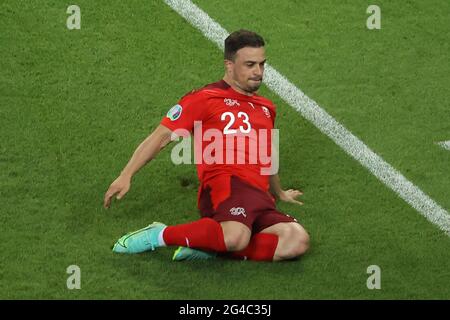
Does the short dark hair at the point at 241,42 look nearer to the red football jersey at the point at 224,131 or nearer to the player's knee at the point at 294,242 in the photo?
the red football jersey at the point at 224,131

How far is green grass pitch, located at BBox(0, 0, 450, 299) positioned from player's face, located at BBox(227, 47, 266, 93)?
746 mm

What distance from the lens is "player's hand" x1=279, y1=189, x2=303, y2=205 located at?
6.84 meters

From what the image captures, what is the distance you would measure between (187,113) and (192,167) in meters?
0.68

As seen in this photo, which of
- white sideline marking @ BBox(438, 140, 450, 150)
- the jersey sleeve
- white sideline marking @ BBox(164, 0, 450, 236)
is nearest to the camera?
the jersey sleeve

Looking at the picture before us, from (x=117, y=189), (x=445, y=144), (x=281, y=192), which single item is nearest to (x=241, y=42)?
(x=281, y=192)

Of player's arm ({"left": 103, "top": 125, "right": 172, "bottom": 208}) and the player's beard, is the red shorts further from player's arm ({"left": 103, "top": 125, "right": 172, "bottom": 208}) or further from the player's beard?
the player's beard

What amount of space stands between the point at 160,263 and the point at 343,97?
2057 millimetres

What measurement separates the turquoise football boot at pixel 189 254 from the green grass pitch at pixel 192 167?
0.04 metres

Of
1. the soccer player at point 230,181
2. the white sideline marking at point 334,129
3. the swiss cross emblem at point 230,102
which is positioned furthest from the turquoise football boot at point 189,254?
the white sideline marking at point 334,129

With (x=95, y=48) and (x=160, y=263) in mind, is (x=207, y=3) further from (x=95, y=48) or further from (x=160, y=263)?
(x=160, y=263)

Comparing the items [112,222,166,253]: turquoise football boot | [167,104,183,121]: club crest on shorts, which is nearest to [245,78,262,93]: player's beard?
[167,104,183,121]: club crest on shorts

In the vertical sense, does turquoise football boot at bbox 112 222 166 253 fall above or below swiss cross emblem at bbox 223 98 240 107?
below

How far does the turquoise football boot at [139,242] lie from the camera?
632 centimetres
